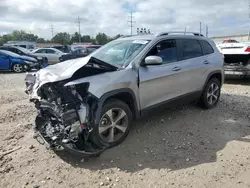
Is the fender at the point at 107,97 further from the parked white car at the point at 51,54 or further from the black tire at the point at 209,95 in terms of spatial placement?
the parked white car at the point at 51,54

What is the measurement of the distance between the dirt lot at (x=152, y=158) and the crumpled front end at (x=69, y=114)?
0.26 meters

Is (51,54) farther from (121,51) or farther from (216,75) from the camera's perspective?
(121,51)

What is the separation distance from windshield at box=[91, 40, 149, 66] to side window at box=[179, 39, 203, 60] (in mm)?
1001

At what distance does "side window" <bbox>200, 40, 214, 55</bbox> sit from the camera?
5.64m

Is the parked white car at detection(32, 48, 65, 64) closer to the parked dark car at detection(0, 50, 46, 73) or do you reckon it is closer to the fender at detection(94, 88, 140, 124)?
the parked dark car at detection(0, 50, 46, 73)

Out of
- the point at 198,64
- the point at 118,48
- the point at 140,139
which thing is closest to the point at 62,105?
the point at 140,139

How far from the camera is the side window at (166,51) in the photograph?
444 cm

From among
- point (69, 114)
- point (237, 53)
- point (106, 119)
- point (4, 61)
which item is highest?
point (237, 53)

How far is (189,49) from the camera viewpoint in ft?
17.1

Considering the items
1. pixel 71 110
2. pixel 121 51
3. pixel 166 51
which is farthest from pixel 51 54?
pixel 71 110

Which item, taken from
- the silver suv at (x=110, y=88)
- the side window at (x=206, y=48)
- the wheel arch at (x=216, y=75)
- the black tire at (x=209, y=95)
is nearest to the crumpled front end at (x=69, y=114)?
the silver suv at (x=110, y=88)

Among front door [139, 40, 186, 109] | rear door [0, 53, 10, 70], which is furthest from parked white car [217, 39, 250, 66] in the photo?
rear door [0, 53, 10, 70]

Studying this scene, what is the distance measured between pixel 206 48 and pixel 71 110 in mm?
3804

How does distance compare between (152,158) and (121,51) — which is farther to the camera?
(121,51)
